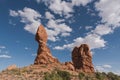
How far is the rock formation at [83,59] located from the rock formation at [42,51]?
883cm

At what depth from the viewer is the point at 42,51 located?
9575 centimetres

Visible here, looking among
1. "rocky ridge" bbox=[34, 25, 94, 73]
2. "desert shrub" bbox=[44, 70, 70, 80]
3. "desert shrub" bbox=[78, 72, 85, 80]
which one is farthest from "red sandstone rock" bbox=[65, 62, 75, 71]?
"desert shrub" bbox=[44, 70, 70, 80]

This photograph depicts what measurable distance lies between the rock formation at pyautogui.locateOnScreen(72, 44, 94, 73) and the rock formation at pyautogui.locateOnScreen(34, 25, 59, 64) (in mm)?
8828

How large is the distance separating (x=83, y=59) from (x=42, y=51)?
57.6ft

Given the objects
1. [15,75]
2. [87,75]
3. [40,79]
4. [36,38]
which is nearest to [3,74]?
[15,75]

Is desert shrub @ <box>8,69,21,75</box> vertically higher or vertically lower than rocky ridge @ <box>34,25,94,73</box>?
lower

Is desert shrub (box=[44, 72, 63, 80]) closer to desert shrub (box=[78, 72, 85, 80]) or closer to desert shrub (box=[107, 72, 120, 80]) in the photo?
desert shrub (box=[78, 72, 85, 80])

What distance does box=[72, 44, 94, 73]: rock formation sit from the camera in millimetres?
96938

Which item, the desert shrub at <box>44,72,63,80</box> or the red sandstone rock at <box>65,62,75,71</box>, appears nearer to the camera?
the desert shrub at <box>44,72,63,80</box>

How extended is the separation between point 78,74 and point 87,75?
3657mm

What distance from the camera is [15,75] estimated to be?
83.4m

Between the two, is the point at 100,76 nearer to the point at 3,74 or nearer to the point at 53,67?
the point at 53,67

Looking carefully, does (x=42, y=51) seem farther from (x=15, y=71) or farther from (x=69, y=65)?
(x=15, y=71)

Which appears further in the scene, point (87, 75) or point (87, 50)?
point (87, 50)
